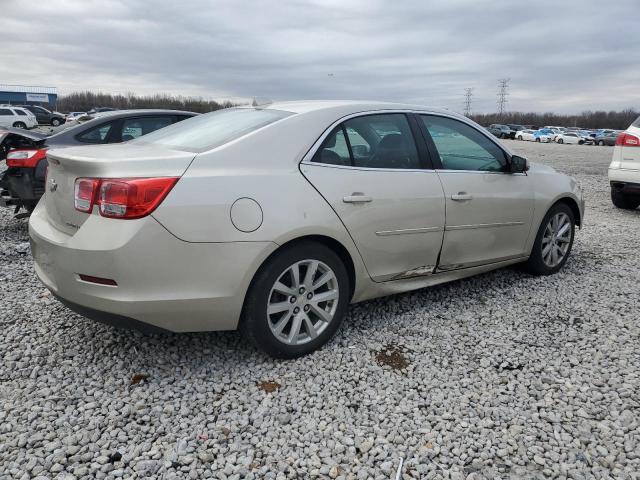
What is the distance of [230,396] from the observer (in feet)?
9.46

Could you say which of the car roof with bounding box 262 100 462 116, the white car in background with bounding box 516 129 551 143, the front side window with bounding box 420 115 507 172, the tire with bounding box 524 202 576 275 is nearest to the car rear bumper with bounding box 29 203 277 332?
the car roof with bounding box 262 100 462 116

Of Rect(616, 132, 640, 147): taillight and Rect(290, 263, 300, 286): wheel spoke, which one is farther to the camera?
Rect(616, 132, 640, 147): taillight

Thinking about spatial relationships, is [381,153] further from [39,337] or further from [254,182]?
[39,337]

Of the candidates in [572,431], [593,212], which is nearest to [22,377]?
[572,431]

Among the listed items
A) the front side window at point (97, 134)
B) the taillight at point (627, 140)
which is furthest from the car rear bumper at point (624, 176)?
the front side window at point (97, 134)

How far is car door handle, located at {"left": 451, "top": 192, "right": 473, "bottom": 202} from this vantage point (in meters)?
3.86

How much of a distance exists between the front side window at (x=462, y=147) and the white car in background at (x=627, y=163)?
16.1ft

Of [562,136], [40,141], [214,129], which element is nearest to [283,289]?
[214,129]

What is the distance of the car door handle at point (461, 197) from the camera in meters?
3.86

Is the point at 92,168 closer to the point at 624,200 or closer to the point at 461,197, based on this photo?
the point at 461,197

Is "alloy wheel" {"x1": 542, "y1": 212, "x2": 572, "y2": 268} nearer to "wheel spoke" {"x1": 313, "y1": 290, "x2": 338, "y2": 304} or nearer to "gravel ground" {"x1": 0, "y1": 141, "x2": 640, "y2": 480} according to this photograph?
"gravel ground" {"x1": 0, "y1": 141, "x2": 640, "y2": 480}

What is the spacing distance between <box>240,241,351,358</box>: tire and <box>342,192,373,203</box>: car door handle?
32 cm

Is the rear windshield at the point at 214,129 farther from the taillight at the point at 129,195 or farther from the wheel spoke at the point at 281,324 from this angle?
the wheel spoke at the point at 281,324

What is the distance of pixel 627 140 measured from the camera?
26.6 feet
